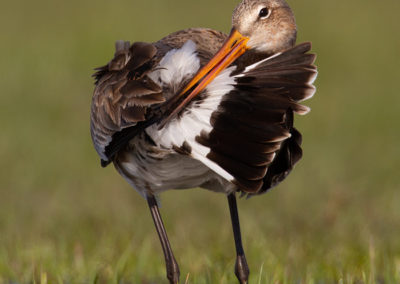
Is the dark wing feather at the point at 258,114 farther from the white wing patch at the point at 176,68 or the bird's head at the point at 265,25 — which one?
the bird's head at the point at 265,25

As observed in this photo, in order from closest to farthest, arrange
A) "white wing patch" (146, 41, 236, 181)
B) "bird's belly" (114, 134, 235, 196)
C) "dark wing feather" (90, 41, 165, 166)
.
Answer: "white wing patch" (146, 41, 236, 181)
"dark wing feather" (90, 41, 165, 166)
"bird's belly" (114, 134, 235, 196)

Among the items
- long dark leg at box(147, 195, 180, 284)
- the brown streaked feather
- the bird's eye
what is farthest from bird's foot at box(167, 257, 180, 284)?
the bird's eye

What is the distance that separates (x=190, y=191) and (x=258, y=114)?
→ 215 inches

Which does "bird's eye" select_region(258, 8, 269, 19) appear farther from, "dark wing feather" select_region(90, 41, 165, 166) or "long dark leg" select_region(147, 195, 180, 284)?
"long dark leg" select_region(147, 195, 180, 284)

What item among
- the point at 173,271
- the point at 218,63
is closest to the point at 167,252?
the point at 173,271

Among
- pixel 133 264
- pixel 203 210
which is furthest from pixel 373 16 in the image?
pixel 133 264

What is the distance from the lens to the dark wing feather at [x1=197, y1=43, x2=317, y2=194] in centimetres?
414

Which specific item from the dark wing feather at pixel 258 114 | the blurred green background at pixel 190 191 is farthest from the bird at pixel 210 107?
the blurred green background at pixel 190 191

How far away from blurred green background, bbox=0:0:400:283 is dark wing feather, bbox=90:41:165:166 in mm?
894

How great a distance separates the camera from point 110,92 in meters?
4.95

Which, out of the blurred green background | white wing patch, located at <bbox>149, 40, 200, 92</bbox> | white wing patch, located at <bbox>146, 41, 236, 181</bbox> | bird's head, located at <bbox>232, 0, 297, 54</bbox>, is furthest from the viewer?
the blurred green background

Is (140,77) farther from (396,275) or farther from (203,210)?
(203,210)

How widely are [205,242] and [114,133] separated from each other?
8.56 feet

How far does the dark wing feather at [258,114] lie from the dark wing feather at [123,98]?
43cm
